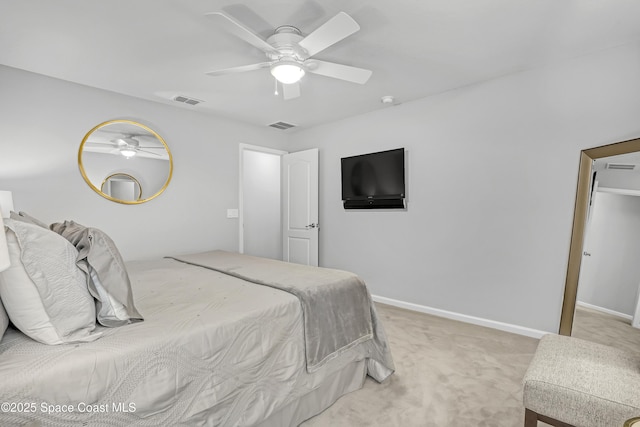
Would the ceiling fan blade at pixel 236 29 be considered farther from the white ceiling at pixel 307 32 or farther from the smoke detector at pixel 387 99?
the smoke detector at pixel 387 99

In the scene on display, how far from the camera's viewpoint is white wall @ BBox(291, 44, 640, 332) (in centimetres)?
258

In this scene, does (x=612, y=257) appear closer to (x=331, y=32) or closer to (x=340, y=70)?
(x=340, y=70)

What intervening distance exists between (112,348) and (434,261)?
3.11 metres

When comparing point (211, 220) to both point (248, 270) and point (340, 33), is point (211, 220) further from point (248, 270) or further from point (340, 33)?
point (340, 33)

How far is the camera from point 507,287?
3.01 m

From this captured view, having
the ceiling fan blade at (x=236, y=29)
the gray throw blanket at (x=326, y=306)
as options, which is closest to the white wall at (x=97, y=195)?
the gray throw blanket at (x=326, y=306)

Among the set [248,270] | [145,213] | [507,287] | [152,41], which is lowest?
[507,287]

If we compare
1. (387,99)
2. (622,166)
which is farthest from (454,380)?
(387,99)

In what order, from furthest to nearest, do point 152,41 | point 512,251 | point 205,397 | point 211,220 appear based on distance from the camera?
point 211,220, point 512,251, point 152,41, point 205,397

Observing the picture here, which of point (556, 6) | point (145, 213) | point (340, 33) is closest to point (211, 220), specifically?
point (145, 213)

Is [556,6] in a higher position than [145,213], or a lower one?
higher

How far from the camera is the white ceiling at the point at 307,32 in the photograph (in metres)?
1.92

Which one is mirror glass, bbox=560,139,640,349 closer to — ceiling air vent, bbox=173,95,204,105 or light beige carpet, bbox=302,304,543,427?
light beige carpet, bbox=302,304,543,427

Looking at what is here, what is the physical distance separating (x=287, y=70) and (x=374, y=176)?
1.96m
